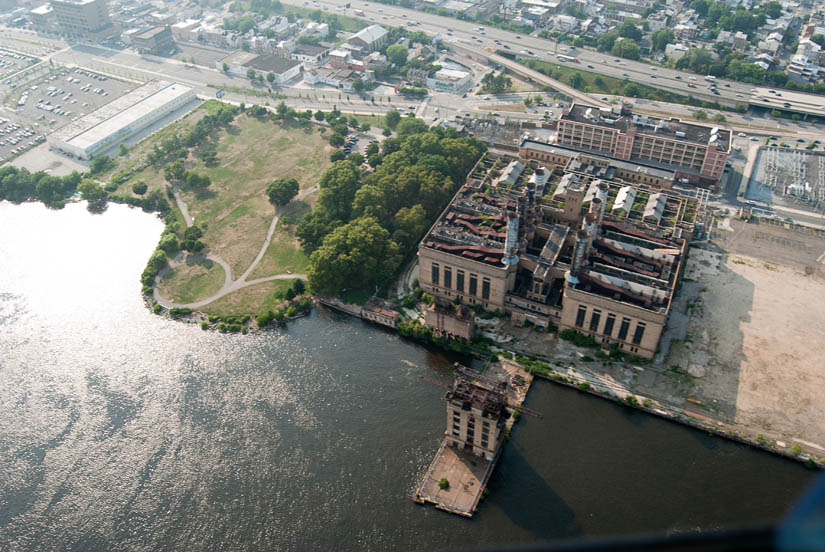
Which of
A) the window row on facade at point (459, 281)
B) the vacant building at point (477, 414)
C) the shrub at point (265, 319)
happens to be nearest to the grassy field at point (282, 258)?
the shrub at point (265, 319)

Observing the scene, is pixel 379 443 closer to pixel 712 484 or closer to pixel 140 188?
pixel 712 484

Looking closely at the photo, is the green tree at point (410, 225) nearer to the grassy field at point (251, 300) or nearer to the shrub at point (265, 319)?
the grassy field at point (251, 300)

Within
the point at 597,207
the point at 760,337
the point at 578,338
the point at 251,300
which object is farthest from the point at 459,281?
the point at 760,337

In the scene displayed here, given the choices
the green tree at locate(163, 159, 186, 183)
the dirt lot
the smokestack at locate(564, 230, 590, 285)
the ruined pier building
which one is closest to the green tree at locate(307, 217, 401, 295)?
the ruined pier building

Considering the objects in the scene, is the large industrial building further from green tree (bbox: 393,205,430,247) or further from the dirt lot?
green tree (bbox: 393,205,430,247)

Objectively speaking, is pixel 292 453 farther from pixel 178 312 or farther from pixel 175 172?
pixel 175 172

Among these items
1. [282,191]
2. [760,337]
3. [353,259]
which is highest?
[353,259]
